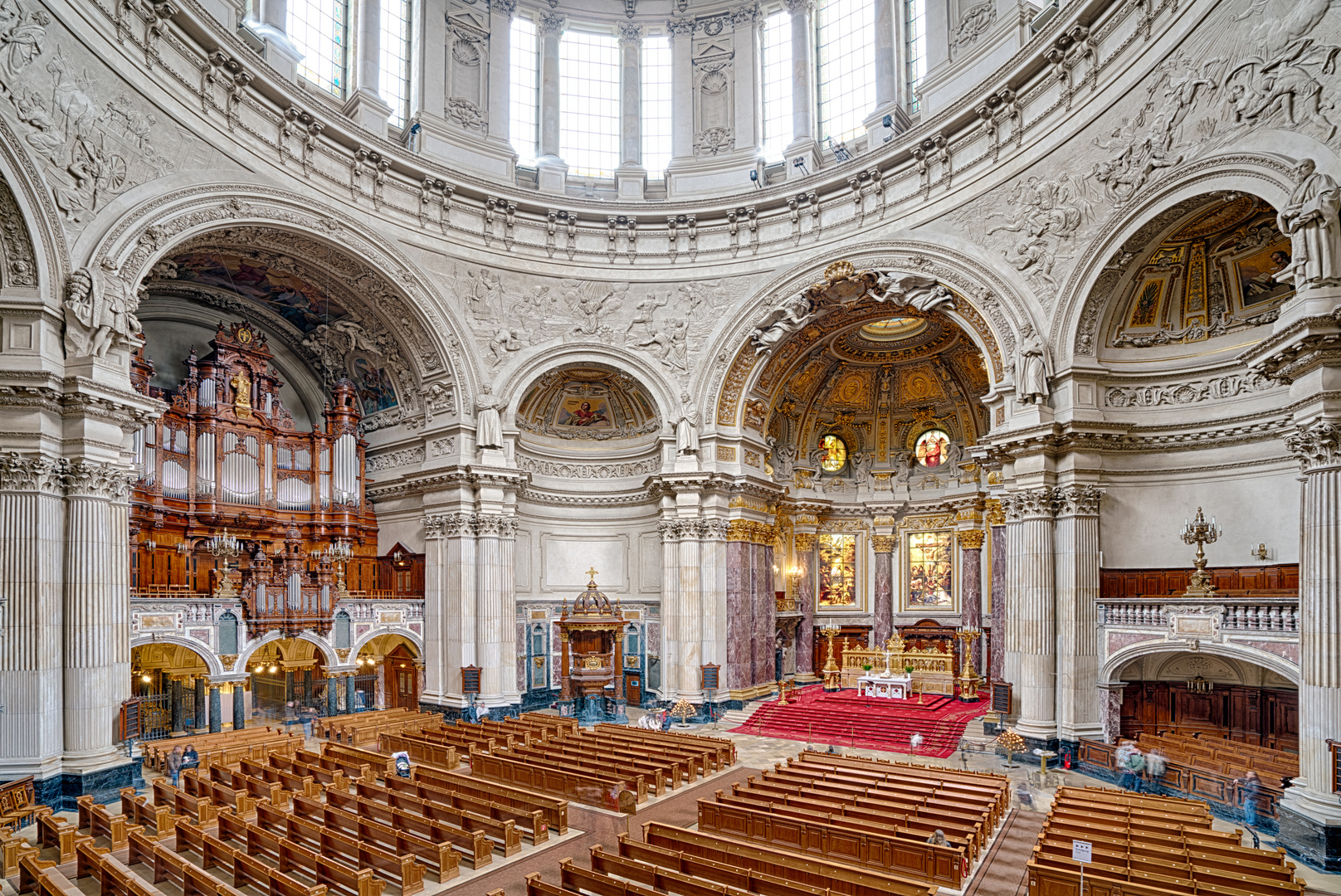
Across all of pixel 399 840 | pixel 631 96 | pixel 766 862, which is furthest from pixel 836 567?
pixel 399 840

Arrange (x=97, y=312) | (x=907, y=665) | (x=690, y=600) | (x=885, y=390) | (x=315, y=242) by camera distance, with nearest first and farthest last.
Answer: (x=97, y=312) → (x=315, y=242) → (x=690, y=600) → (x=907, y=665) → (x=885, y=390)

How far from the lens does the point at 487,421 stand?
2691cm

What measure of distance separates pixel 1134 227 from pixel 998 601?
1243cm

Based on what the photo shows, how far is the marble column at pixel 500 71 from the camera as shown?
28984 millimetres

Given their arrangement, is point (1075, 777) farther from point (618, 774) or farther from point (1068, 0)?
point (1068, 0)

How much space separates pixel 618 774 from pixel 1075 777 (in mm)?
10722

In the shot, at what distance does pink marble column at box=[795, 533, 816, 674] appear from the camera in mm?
32969

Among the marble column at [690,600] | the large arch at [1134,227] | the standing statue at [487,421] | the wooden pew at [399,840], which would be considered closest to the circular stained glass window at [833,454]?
the marble column at [690,600]

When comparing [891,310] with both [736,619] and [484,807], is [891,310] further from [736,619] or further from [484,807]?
[484,807]

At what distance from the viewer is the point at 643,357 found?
94.0ft

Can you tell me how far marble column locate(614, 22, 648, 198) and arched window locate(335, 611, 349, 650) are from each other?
17485 mm

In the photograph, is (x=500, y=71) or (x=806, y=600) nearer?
(x=500, y=71)

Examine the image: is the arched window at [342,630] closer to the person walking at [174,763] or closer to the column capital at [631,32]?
the person walking at [174,763]

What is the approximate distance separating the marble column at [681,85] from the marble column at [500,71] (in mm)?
5956
